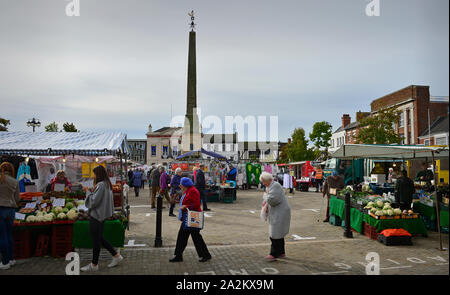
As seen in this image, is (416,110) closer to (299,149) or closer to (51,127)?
(299,149)

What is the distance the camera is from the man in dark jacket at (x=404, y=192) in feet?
Answer: 25.5

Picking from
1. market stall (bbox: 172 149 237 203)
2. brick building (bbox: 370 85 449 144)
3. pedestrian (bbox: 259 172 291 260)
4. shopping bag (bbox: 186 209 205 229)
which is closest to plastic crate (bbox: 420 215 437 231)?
pedestrian (bbox: 259 172 291 260)

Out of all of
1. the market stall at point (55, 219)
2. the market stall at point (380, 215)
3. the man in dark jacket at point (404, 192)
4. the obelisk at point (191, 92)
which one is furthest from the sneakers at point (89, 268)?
the obelisk at point (191, 92)

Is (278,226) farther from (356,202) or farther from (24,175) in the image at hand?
(24,175)

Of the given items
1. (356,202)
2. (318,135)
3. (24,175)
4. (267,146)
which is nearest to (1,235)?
(24,175)

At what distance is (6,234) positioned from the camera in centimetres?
505

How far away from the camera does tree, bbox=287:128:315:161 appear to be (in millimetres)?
44972

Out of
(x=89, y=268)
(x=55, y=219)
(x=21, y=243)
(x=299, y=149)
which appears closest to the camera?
(x=89, y=268)

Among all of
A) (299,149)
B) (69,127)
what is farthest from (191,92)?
(299,149)

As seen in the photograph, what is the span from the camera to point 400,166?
16.2 metres

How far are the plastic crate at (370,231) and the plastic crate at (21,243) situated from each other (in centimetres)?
727

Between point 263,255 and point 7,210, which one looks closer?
point 7,210

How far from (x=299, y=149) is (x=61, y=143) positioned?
4045cm

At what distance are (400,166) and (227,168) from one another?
957 cm
